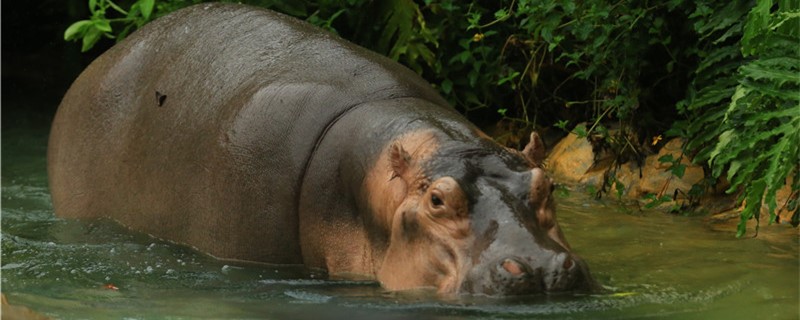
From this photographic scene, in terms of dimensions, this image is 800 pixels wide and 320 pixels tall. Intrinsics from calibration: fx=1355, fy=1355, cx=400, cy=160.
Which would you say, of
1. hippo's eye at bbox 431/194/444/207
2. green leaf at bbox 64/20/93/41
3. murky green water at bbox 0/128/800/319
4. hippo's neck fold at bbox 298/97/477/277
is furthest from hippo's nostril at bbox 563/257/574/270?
green leaf at bbox 64/20/93/41

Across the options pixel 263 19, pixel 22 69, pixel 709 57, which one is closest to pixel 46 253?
pixel 263 19

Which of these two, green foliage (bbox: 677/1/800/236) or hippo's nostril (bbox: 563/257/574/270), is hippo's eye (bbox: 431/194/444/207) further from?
green foliage (bbox: 677/1/800/236)

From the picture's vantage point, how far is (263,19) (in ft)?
21.4

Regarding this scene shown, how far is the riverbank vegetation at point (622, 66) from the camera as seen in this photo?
5.39m

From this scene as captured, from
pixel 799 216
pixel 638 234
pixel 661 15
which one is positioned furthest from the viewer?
pixel 661 15

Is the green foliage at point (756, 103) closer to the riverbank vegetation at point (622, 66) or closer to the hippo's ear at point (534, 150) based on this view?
the riverbank vegetation at point (622, 66)

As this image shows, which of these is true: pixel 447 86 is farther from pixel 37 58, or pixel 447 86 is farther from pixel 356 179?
pixel 37 58

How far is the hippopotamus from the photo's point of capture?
4.82 metres

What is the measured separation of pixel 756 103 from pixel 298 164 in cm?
189

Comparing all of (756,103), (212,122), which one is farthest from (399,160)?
(756,103)

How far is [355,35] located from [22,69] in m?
4.60

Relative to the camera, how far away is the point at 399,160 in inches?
202

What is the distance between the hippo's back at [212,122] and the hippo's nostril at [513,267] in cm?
128

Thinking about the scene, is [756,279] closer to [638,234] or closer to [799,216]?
[799,216]
